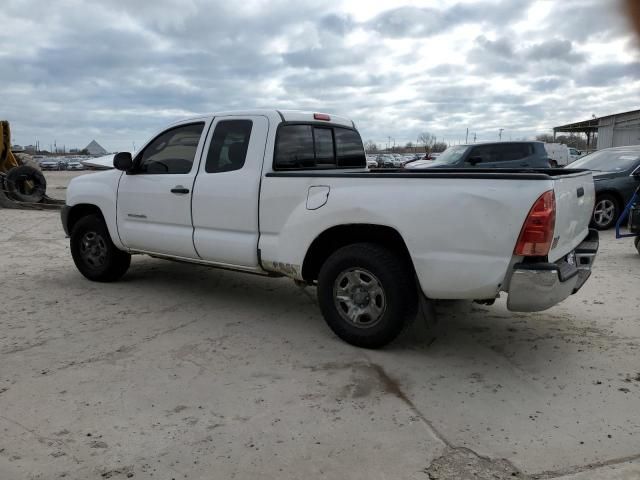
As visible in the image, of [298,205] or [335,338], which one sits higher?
[298,205]

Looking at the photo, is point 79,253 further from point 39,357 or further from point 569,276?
point 569,276

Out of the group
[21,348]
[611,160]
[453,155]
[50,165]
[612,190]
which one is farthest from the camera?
[50,165]

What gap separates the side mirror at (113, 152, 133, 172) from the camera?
18.6 feet

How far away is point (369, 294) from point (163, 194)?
2.53 m

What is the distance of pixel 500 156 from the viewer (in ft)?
44.2

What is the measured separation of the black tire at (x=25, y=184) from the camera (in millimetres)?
15180

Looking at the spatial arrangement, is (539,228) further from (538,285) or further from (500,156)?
(500,156)

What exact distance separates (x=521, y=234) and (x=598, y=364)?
4.37 feet

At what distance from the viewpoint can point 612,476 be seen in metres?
2.64

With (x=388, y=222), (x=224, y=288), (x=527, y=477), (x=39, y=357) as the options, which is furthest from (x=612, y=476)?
(x=224, y=288)

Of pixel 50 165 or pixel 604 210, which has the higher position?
pixel 50 165

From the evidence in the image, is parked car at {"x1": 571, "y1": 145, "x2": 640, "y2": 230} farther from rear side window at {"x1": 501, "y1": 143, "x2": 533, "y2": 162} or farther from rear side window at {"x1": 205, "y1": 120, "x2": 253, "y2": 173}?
rear side window at {"x1": 205, "y1": 120, "x2": 253, "y2": 173}

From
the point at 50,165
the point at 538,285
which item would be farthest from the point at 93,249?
the point at 50,165

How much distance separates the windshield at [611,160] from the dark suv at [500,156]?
1961 millimetres
